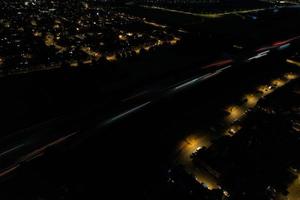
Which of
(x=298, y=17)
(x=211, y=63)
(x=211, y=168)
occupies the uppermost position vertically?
(x=211, y=168)

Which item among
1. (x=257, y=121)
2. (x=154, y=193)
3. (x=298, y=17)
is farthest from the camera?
(x=298, y=17)

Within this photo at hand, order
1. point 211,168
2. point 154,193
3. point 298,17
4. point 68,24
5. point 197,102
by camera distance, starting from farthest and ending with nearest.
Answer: point 298,17
point 68,24
point 197,102
point 211,168
point 154,193

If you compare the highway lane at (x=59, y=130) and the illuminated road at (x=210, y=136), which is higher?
the highway lane at (x=59, y=130)

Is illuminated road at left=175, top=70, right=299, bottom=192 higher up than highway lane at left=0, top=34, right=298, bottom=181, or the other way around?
highway lane at left=0, top=34, right=298, bottom=181

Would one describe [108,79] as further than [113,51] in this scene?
No

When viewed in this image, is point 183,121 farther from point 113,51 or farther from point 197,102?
point 113,51

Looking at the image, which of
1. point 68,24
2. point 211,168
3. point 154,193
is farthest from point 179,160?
point 68,24

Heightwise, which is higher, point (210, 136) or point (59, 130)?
point (59, 130)

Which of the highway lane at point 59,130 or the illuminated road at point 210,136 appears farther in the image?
the highway lane at point 59,130

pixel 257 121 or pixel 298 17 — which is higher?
pixel 257 121

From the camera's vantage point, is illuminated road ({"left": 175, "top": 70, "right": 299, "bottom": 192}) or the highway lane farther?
the highway lane
